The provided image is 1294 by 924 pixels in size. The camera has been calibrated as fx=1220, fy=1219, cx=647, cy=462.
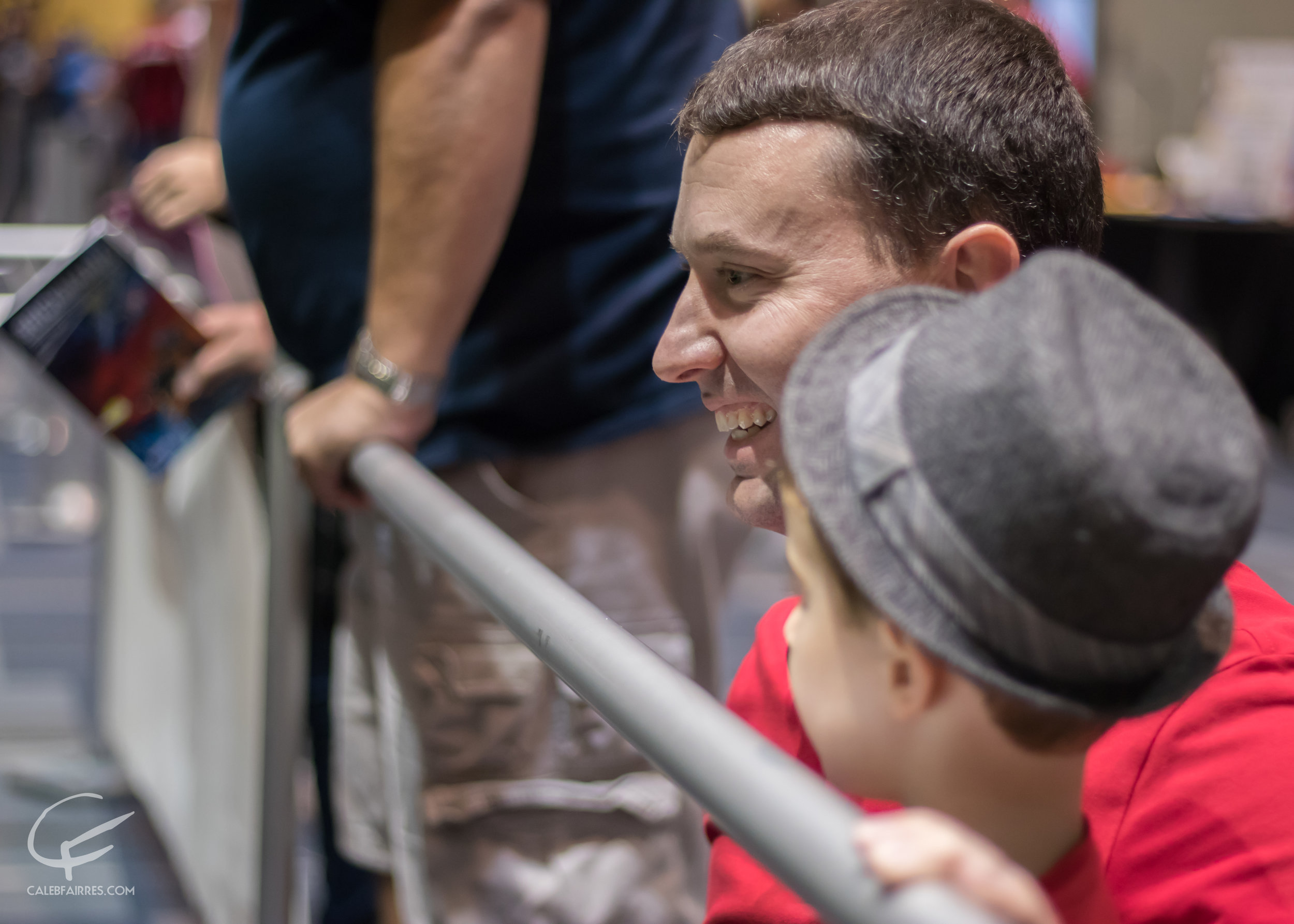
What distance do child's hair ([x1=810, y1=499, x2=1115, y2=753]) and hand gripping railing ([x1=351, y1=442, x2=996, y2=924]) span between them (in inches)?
2.8

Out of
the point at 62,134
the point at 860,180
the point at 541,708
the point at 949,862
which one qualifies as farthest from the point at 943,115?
the point at 62,134

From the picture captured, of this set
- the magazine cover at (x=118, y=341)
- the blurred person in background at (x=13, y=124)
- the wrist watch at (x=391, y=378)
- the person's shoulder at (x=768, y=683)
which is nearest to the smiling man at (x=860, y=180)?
the person's shoulder at (x=768, y=683)

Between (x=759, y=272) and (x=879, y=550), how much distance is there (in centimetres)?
31

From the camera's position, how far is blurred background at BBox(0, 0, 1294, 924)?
1.97m

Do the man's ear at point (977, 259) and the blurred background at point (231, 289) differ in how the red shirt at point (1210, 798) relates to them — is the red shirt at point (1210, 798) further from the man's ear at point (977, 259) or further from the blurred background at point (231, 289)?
the blurred background at point (231, 289)

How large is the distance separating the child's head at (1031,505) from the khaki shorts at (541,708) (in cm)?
79

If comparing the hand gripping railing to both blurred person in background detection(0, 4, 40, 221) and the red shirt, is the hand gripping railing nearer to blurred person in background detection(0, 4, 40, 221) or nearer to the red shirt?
the red shirt

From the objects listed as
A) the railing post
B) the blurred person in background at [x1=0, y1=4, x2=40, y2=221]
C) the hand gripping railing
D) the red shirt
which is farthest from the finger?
the blurred person in background at [x1=0, y1=4, x2=40, y2=221]

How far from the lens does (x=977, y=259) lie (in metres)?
0.70

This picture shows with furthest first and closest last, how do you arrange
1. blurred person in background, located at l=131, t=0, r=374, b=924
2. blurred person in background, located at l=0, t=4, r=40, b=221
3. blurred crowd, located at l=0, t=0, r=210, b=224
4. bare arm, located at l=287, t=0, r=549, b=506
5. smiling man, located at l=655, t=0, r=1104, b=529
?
blurred person in background, located at l=0, t=4, r=40, b=221 → blurred crowd, located at l=0, t=0, r=210, b=224 → blurred person in background, located at l=131, t=0, r=374, b=924 → bare arm, located at l=287, t=0, r=549, b=506 → smiling man, located at l=655, t=0, r=1104, b=529

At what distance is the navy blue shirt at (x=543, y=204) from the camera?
1.21 metres

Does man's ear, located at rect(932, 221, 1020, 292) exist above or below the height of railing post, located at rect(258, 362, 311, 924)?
above

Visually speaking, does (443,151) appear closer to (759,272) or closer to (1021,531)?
(759,272)

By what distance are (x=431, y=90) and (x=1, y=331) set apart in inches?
22.1
